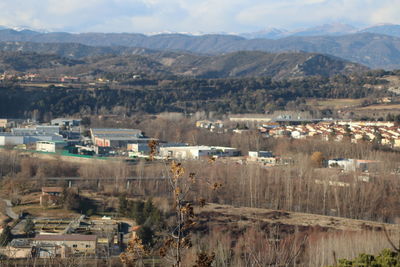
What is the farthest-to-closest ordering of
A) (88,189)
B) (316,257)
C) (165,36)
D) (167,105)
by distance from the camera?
(165,36) → (167,105) → (88,189) → (316,257)

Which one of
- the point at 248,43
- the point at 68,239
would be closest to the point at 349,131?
the point at 68,239

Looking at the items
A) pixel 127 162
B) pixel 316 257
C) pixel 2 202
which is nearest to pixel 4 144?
pixel 127 162

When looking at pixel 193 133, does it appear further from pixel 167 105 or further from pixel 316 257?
pixel 316 257

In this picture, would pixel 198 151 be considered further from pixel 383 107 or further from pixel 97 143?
pixel 383 107

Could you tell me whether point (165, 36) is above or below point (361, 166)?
above

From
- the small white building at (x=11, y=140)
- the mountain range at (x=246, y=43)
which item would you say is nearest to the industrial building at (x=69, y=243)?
the small white building at (x=11, y=140)
